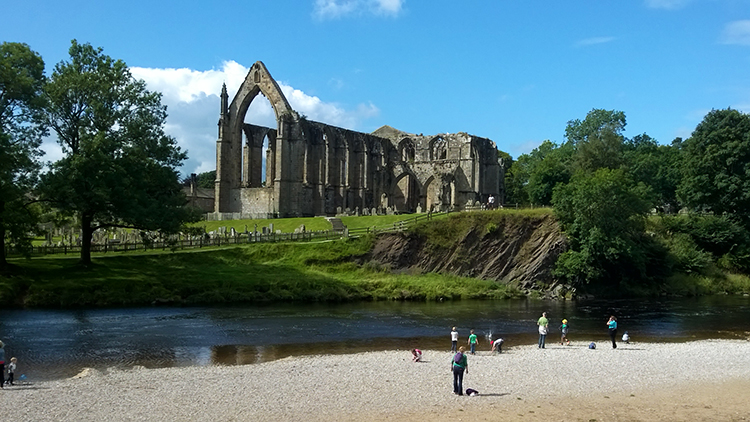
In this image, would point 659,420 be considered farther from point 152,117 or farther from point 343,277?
point 152,117

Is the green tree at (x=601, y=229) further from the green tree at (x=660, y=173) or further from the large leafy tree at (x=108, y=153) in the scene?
the large leafy tree at (x=108, y=153)

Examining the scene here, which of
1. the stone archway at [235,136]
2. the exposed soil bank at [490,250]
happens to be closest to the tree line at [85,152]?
the exposed soil bank at [490,250]

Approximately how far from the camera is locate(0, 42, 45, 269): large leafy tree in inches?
1430

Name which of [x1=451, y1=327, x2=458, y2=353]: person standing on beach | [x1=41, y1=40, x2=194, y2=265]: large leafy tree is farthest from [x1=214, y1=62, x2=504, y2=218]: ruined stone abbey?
[x1=451, y1=327, x2=458, y2=353]: person standing on beach

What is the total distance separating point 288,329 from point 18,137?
841 inches

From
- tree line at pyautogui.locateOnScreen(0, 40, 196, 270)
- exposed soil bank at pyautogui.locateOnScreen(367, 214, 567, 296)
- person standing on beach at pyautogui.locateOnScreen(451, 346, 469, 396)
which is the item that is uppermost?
tree line at pyautogui.locateOnScreen(0, 40, 196, 270)

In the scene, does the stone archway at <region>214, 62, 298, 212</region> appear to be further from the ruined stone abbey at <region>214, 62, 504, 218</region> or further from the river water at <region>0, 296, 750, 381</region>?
the river water at <region>0, 296, 750, 381</region>

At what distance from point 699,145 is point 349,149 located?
3988 centimetres

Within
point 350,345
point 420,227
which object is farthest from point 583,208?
point 350,345

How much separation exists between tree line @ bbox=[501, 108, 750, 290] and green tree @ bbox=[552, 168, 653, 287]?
3.1 inches

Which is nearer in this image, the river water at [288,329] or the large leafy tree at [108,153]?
the river water at [288,329]

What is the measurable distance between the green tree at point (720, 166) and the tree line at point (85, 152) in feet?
150

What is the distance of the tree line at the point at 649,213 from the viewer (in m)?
50.9

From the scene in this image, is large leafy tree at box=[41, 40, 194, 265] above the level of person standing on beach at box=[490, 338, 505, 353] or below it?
above
